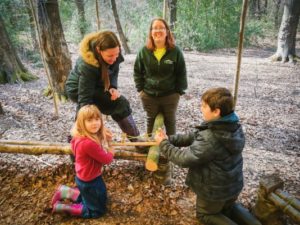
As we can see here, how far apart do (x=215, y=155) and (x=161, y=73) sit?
168 centimetres

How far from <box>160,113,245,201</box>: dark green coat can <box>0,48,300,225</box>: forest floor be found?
0.73m

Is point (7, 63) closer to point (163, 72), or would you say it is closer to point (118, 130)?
point (118, 130)

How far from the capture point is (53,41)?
20.6ft

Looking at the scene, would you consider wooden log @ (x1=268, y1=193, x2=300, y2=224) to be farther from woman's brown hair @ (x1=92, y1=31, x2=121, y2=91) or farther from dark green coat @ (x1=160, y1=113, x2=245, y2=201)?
A: woman's brown hair @ (x1=92, y1=31, x2=121, y2=91)

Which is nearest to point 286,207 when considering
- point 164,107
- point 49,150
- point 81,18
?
point 164,107

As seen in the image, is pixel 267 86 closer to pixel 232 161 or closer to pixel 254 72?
pixel 254 72

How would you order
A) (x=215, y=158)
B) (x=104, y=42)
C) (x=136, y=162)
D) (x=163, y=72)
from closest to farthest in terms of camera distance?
(x=215, y=158) < (x=104, y=42) < (x=163, y=72) < (x=136, y=162)

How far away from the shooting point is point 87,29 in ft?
59.8

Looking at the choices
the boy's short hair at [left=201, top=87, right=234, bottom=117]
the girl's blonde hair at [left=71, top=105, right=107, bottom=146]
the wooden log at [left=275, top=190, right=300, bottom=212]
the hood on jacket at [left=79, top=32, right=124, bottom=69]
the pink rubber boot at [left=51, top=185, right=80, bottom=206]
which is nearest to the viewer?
the boy's short hair at [left=201, top=87, right=234, bottom=117]

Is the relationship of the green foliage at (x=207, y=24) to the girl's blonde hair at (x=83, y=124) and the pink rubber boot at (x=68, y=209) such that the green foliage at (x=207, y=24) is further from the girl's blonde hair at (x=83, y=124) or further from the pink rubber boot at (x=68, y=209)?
Result: the pink rubber boot at (x=68, y=209)

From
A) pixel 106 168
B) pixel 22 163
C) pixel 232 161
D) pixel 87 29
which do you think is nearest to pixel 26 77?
pixel 22 163

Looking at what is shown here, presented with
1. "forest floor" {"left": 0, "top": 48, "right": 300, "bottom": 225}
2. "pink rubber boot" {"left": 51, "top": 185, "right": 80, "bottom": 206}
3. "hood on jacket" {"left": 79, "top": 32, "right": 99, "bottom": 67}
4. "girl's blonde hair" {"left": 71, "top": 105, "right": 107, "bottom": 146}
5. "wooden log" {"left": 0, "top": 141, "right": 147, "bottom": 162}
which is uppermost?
"hood on jacket" {"left": 79, "top": 32, "right": 99, "bottom": 67}

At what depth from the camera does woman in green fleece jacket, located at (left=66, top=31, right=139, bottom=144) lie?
10.4 feet

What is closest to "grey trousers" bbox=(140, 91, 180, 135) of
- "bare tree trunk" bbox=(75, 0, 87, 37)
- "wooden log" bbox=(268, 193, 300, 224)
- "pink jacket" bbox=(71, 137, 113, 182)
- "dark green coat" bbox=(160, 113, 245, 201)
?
"dark green coat" bbox=(160, 113, 245, 201)
